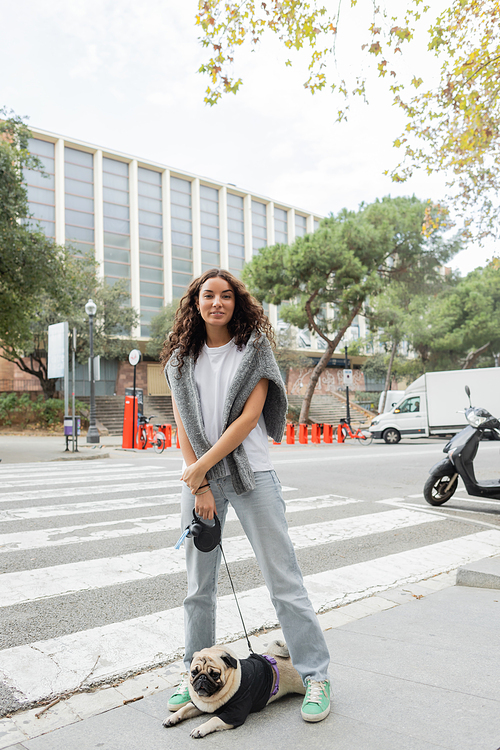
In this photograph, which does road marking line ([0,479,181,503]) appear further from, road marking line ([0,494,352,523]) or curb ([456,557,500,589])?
curb ([456,557,500,589])

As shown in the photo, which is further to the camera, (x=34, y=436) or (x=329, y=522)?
(x=34, y=436)

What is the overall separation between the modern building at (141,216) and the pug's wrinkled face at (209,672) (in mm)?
36721

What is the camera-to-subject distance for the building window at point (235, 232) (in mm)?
50750

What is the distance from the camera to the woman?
2.60 m

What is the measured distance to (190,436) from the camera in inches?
105

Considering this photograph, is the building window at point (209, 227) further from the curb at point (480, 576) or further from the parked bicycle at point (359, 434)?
the curb at point (480, 576)

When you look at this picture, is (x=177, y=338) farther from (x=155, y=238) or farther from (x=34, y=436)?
(x=155, y=238)

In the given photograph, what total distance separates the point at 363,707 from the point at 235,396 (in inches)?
57.5

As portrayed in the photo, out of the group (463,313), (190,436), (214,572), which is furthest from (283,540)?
(463,313)

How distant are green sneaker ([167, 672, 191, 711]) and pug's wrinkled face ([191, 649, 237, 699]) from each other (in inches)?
8.0

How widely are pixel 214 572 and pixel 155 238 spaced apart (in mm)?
44569

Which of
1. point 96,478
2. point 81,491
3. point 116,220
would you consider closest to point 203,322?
point 81,491

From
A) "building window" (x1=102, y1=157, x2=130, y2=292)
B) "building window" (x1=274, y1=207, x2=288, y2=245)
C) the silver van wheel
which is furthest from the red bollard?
"building window" (x1=274, y1=207, x2=288, y2=245)

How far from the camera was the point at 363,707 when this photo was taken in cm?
263
